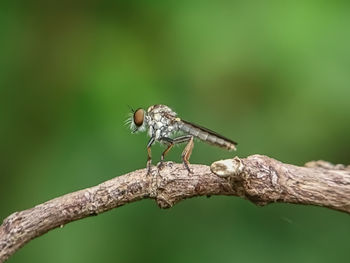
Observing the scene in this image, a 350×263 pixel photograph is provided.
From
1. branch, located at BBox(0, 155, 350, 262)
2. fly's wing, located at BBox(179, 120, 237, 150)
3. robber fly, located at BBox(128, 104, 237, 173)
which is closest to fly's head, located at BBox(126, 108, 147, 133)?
robber fly, located at BBox(128, 104, 237, 173)

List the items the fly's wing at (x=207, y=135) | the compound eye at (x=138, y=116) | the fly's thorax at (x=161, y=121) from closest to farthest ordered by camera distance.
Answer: the fly's wing at (x=207, y=135)
the compound eye at (x=138, y=116)
the fly's thorax at (x=161, y=121)

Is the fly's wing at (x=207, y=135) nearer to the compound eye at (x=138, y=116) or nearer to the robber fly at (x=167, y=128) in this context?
the robber fly at (x=167, y=128)

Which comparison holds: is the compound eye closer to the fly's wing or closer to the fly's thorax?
the fly's thorax

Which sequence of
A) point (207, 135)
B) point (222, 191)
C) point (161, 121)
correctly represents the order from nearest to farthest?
point (222, 191) → point (207, 135) → point (161, 121)

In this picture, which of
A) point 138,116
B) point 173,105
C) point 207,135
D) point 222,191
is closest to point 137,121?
point 138,116

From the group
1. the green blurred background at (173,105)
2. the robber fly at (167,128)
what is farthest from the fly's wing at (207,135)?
the green blurred background at (173,105)

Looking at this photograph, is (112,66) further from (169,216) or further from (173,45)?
(169,216)

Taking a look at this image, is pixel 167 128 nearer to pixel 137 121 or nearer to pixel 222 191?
pixel 137 121
